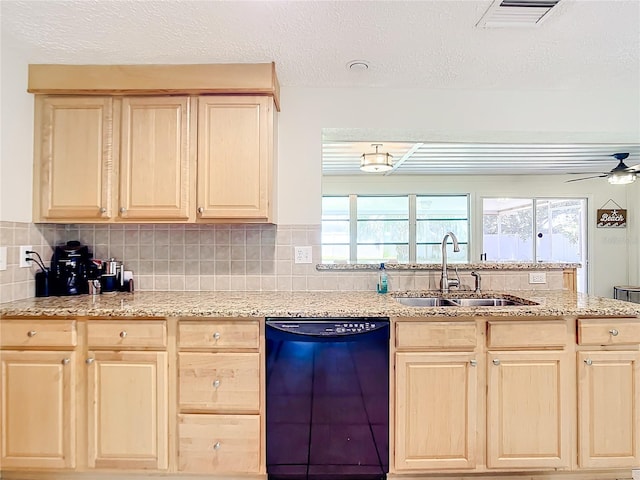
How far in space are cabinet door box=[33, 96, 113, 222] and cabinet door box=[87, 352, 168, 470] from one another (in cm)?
90

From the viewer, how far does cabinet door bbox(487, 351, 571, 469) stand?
72.7 inches

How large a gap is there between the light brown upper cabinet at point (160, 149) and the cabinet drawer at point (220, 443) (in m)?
1.09

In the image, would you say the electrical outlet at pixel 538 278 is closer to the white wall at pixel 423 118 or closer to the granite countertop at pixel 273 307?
the granite countertop at pixel 273 307

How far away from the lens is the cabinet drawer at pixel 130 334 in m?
1.83

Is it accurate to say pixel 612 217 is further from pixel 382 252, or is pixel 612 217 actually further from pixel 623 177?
pixel 382 252

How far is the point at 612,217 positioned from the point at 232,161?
22.0 feet

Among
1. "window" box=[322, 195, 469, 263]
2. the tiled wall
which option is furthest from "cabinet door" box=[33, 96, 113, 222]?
"window" box=[322, 195, 469, 263]

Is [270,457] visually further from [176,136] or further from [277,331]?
[176,136]

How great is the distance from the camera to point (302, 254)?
2.50 metres

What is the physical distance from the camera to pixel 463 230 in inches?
249

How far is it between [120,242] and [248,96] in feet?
4.34

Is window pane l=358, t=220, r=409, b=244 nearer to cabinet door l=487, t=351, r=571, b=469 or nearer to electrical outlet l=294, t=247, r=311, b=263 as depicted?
electrical outlet l=294, t=247, r=311, b=263

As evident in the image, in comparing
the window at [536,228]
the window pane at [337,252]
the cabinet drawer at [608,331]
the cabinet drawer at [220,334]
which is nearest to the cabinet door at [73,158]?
the cabinet drawer at [220,334]

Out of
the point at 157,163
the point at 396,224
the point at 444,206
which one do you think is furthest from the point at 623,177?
the point at 157,163
